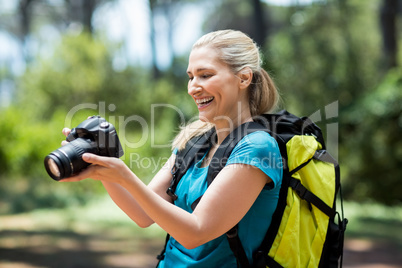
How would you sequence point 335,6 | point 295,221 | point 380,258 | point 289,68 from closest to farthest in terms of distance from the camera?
point 295,221, point 380,258, point 289,68, point 335,6

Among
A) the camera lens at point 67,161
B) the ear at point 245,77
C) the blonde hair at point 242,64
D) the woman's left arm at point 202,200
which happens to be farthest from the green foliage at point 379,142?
the camera lens at point 67,161

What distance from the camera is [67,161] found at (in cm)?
129

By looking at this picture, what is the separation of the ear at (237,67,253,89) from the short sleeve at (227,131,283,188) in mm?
242

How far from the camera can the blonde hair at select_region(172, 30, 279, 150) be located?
5.53ft

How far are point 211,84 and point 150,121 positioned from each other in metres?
11.9

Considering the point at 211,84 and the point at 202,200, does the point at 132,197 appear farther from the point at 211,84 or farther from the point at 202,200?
the point at 211,84

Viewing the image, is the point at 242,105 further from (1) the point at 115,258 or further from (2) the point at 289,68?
(2) the point at 289,68

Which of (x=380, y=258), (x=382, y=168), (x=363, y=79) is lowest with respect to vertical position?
(x=380, y=258)

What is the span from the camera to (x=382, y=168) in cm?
876

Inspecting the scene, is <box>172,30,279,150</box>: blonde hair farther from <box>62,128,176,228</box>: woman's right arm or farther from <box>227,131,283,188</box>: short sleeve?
<box>227,131,283,188</box>: short sleeve

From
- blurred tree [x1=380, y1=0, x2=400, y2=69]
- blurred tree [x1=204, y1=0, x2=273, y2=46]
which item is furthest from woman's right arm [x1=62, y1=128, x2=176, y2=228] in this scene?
blurred tree [x1=204, y1=0, x2=273, y2=46]

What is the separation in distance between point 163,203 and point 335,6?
564 inches

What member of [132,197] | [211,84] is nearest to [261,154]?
[211,84]

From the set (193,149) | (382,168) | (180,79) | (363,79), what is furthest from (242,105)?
(180,79)
